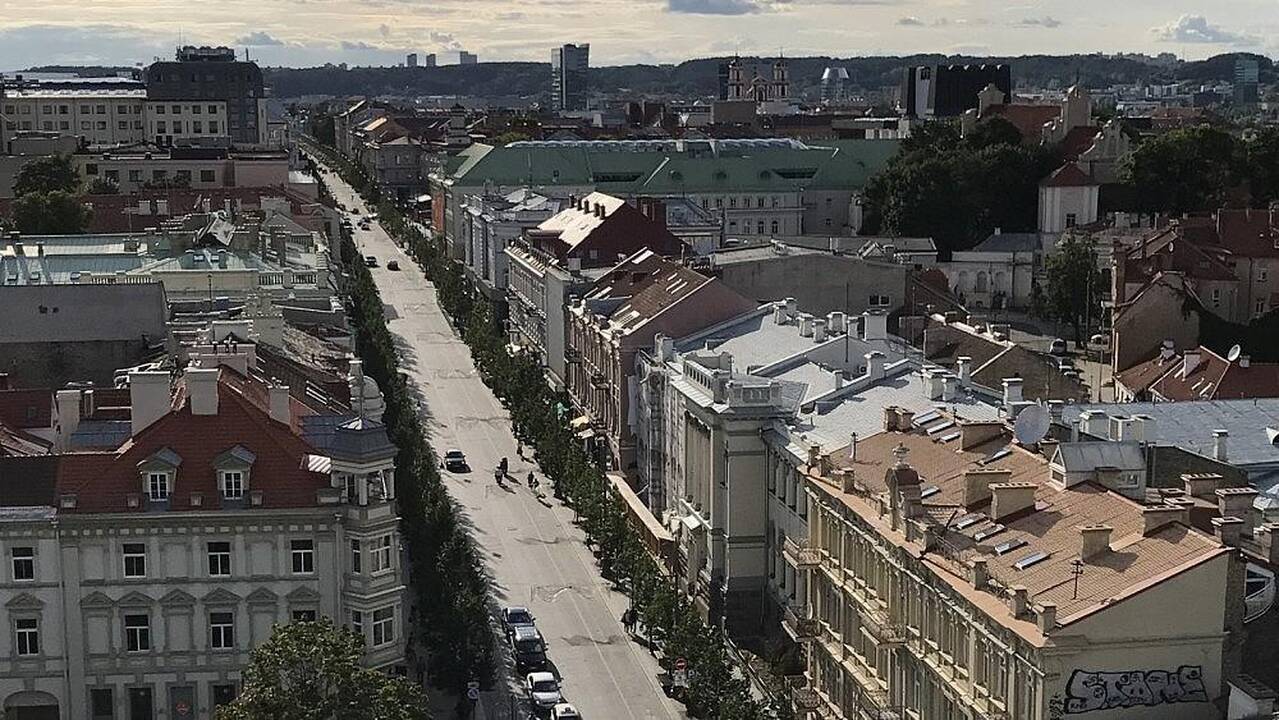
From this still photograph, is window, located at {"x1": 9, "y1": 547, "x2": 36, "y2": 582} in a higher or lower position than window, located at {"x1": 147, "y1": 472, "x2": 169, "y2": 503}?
lower

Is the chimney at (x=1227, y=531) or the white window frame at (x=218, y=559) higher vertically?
the chimney at (x=1227, y=531)

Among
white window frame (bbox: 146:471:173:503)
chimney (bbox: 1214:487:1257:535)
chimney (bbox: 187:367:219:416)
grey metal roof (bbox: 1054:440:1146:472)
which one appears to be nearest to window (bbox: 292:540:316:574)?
white window frame (bbox: 146:471:173:503)

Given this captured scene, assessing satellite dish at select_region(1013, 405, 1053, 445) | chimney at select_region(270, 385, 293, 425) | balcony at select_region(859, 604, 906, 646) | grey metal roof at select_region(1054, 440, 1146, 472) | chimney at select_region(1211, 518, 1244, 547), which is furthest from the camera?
chimney at select_region(270, 385, 293, 425)

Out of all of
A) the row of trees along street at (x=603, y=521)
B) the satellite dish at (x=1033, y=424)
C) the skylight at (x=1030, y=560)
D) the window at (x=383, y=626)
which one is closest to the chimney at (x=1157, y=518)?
the skylight at (x=1030, y=560)

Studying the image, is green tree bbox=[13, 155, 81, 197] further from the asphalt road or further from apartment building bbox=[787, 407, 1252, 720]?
apartment building bbox=[787, 407, 1252, 720]

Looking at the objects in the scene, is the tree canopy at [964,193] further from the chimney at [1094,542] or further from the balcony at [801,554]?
the chimney at [1094,542]

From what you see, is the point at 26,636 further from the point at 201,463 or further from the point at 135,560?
the point at 201,463

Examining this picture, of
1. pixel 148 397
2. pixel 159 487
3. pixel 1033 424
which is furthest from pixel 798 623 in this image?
pixel 148 397
